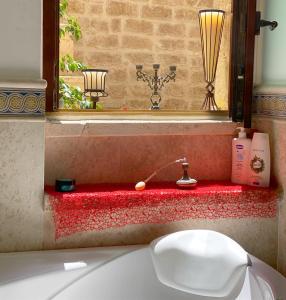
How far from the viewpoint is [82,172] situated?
6.16 feet

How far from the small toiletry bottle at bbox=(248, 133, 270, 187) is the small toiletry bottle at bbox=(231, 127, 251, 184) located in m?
0.03

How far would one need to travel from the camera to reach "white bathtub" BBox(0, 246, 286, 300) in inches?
55.9

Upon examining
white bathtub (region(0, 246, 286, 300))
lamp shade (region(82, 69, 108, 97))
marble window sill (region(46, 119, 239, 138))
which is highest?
lamp shade (region(82, 69, 108, 97))

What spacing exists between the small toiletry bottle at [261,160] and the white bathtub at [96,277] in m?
0.42

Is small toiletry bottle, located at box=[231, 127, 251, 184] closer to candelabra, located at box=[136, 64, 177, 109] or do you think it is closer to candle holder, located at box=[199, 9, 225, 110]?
candle holder, located at box=[199, 9, 225, 110]

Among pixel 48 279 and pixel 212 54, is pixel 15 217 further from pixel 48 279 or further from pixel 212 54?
pixel 212 54

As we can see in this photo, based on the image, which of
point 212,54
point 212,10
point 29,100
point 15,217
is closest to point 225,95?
point 212,54

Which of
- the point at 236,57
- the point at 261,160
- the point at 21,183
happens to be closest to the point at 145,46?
the point at 236,57

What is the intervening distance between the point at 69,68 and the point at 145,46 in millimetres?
372

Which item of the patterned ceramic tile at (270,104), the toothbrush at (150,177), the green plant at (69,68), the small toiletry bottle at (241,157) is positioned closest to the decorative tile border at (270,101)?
the patterned ceramic tile at (270,104)

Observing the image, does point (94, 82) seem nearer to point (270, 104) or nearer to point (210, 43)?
point (210, 43)

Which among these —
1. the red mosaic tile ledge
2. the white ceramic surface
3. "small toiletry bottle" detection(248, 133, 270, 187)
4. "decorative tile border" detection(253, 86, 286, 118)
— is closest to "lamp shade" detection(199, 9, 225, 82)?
"decorative tile border" detection(253, 86, 286, 118)

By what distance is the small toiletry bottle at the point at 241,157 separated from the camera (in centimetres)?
195

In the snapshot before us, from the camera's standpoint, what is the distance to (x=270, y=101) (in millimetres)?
1922
